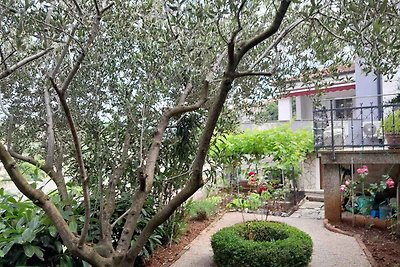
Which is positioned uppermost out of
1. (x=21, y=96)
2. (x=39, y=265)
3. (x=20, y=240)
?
(x=21, y=96)

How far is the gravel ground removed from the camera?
4.79 metres

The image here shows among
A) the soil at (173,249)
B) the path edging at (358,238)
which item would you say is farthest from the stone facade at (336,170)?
the soil at (173,249)

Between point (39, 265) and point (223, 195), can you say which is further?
point (223, 195)

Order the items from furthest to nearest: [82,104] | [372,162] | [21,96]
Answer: [372,162] < [21,96] < [82,104]

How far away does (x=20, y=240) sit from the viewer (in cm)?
340

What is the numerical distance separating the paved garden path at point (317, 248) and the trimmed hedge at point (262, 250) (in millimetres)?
441

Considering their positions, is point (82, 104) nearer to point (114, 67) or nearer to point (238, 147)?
point (114, 67)

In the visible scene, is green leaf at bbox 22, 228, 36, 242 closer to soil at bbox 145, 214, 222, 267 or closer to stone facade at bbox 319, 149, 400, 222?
soil at bbox 145, 214, 222, 267

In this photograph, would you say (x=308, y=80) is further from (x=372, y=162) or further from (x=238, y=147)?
(x=238, y=147)

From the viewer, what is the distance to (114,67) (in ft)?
10.9

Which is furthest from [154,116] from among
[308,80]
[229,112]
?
[308,80]

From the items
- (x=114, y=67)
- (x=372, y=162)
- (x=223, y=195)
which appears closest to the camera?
(x=114, y=67)

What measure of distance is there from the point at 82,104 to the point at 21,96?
1.46m

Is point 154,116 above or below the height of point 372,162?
above
